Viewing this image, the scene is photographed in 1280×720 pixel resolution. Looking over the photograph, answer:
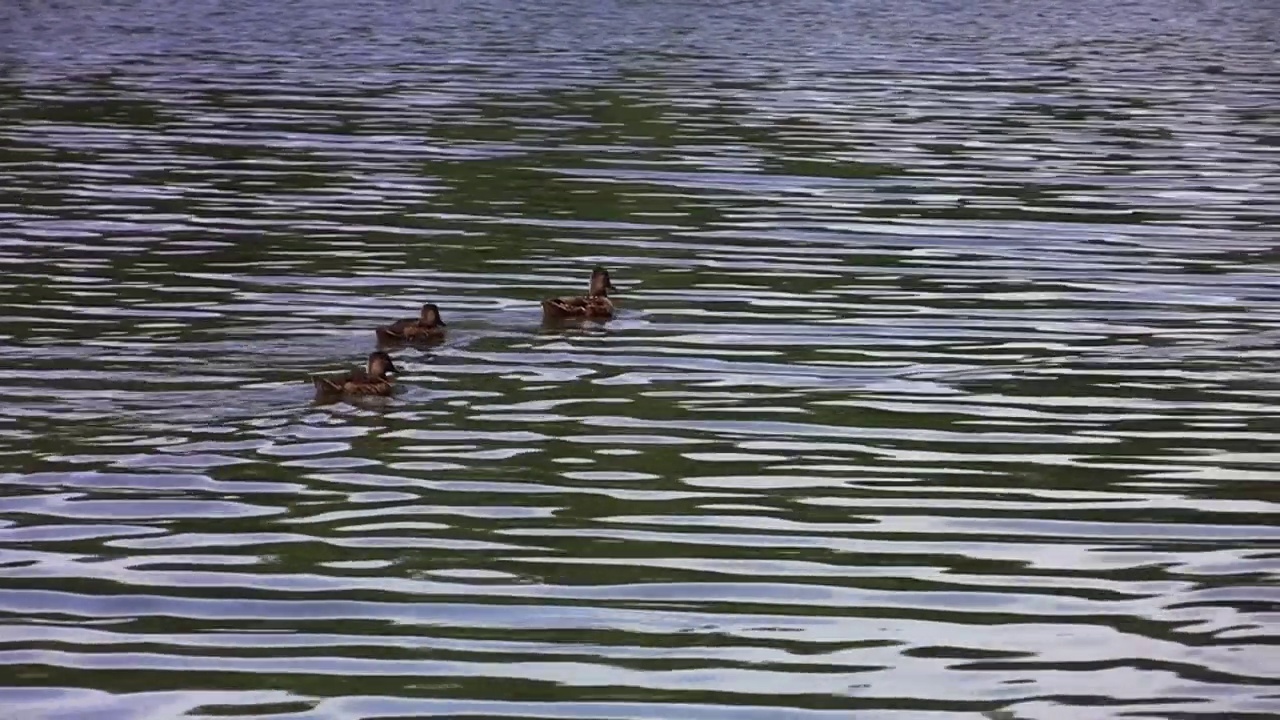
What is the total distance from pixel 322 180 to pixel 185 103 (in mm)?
9677

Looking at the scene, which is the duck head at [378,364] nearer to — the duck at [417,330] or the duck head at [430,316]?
the duck at [417,330]

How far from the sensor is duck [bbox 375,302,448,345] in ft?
60.5

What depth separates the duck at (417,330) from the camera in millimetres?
18438

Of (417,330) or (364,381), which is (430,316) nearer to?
(417,330)

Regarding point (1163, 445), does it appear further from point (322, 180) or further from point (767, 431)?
point (322, 180)

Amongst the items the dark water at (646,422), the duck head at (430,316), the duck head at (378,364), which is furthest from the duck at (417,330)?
the duck head at (378,364)

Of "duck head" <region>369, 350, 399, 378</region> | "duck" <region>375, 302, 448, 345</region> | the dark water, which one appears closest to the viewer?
the dark water

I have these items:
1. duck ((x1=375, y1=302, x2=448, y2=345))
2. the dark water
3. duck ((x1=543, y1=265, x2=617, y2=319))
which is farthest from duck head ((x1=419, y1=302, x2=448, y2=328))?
duck ((x1=543, y1=265, x2=617, y2=319))

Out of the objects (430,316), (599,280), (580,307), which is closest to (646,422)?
(430,316)

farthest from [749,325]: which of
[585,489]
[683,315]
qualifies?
[585,489]

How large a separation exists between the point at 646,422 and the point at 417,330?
10.2 ft

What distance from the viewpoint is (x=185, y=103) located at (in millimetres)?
37938

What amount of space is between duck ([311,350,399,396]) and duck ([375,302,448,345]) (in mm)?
1267

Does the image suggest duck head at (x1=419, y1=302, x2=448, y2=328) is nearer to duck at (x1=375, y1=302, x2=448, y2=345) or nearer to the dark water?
duck at (x1=375, y1=302, x2=448, y2=345)
